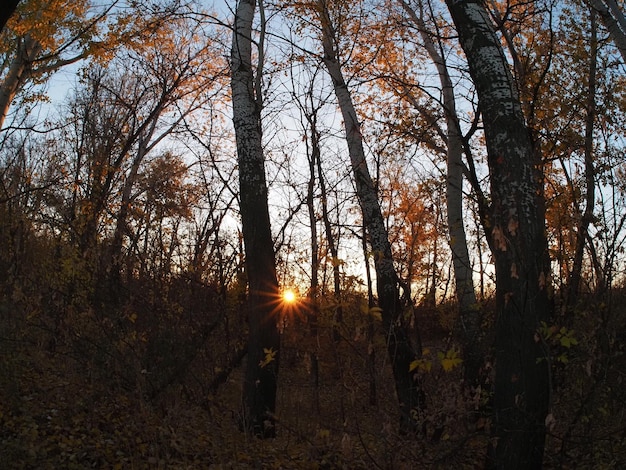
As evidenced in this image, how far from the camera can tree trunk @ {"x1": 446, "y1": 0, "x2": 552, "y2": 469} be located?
336 cm

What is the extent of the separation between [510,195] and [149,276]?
→ 6086mm

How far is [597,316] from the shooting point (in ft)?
15.6

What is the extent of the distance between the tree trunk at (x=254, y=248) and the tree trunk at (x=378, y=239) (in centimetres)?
141

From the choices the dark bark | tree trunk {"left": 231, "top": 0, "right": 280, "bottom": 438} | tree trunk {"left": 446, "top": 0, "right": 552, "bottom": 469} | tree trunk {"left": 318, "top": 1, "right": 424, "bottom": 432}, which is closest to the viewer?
the dark bark

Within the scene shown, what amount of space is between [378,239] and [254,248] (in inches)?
68.8

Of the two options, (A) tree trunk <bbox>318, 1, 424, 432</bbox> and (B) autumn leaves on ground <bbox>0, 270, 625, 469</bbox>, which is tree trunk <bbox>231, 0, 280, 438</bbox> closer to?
(B) autumn leaves on ground <bbox>0, 270, 625, 469</bbox>

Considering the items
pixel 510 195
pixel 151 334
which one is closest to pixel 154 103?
pixel 151 334

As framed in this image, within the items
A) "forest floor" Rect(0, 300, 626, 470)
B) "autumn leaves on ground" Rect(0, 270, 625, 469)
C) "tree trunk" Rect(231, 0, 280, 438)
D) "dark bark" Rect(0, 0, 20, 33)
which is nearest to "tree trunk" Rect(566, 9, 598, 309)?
"autumn leaves on ground" Rect(0, 270, 625, 469)

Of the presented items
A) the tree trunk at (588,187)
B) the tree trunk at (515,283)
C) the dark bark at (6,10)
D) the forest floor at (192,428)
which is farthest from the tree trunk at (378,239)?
the dark bark at (6,10)

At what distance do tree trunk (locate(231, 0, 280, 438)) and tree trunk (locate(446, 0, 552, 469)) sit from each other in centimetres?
278

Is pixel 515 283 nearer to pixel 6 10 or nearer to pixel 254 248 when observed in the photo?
pixel 254 248

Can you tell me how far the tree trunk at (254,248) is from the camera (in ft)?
18.7

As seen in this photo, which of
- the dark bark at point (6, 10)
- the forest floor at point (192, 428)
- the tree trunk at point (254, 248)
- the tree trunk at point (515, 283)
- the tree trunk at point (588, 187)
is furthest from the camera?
the tree trunk at point (254, 248)

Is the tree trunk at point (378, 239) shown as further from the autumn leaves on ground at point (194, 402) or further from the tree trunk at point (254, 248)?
the tree trunk at point (254, 248)
